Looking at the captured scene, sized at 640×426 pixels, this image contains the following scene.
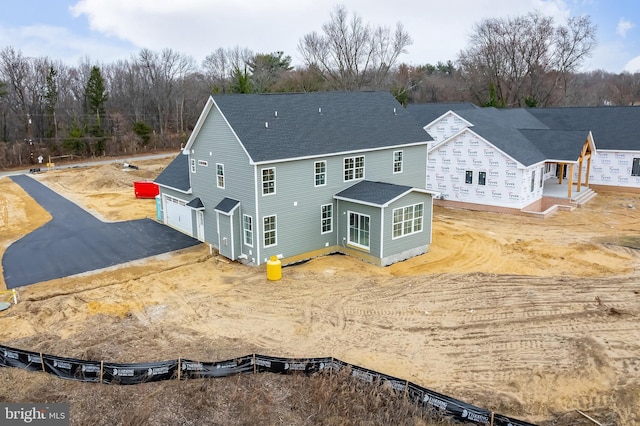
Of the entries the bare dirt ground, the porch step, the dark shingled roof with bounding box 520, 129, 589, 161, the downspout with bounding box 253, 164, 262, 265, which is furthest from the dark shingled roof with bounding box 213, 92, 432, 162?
the porch step

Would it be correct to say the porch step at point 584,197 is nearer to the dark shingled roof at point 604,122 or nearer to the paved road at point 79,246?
the dark shingled roof at point 604,122

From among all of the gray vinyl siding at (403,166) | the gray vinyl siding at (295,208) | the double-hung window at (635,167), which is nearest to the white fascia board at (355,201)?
the gray vinyl siding at (295,208)

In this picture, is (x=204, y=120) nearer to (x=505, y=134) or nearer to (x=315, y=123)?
(x=315, y=123)

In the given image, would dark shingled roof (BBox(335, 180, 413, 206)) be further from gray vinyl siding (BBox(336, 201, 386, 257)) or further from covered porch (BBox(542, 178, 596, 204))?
covered porch (BBox(542, 178, 596, 204))

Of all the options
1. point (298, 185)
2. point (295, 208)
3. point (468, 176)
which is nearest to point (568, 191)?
point (468, 176)

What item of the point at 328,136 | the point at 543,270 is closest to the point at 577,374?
the point at 543,270

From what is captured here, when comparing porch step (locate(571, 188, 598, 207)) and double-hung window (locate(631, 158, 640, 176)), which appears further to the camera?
double-hung window (locate(631, 158, 640, 176))
